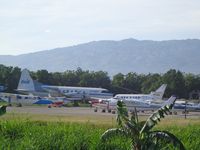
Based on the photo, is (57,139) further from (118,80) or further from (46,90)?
(118,80)

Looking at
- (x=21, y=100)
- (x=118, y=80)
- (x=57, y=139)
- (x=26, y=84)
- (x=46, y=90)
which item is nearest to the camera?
(x=57, y=139)

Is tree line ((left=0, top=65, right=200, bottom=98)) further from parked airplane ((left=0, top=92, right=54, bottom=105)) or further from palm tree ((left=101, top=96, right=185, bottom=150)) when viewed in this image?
palm tree ((left=101, top=96, right=185, bottom=150))

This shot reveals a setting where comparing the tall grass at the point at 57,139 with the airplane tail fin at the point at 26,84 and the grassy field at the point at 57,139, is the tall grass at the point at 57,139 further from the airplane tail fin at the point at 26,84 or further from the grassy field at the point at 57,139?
the airplane tail fin at the point at 26,84

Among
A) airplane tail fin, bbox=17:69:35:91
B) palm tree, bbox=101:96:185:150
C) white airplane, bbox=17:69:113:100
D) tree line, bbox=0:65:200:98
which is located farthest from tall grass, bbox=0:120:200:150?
tree line, bbox=0:65:200:98

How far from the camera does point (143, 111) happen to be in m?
77.3

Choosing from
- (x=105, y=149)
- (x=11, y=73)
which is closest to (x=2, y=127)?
(x=105, y=149)

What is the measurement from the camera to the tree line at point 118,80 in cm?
13362

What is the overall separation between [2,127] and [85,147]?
289cm

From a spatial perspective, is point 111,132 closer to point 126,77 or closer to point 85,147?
point 85,147

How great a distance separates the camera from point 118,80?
147 meters

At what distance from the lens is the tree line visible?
134m

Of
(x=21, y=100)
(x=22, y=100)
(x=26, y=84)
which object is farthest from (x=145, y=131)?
(x=26, y=84)

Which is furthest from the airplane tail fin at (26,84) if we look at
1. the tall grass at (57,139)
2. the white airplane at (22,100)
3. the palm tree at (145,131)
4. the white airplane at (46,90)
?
the palm tree at (145,131)

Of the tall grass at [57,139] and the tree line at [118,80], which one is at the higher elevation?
the tree line at [118,80]
